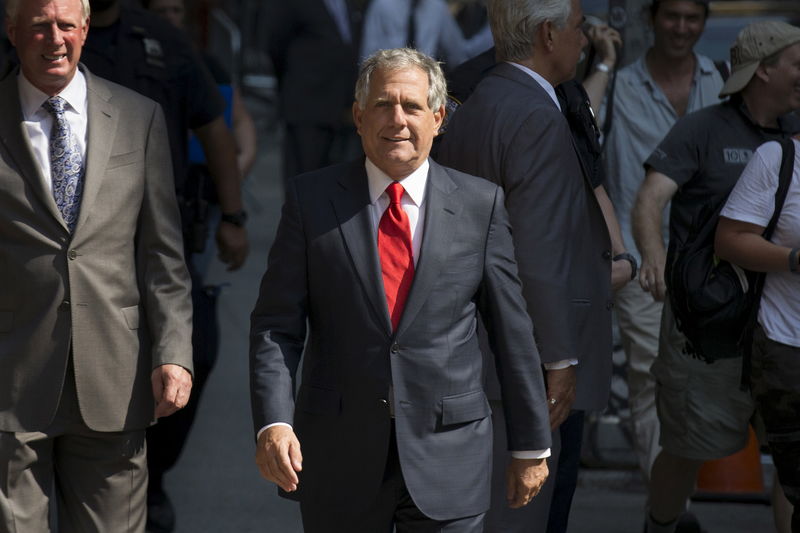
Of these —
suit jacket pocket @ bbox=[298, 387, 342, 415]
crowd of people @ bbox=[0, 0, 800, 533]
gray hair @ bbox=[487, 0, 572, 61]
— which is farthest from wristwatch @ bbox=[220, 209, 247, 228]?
suit jacket pocket @ bbox=[298, 387, 342, 415]

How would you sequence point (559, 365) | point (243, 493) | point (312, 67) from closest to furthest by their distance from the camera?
point (559, 365)
point (243, 493)
point (312, 67)

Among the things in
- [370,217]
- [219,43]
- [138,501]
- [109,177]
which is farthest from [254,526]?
[219,43]

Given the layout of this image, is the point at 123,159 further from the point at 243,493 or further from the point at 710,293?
the point at 243,493

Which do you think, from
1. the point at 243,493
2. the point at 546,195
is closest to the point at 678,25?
the point at 546,195

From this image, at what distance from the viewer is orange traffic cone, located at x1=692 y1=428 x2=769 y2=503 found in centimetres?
650

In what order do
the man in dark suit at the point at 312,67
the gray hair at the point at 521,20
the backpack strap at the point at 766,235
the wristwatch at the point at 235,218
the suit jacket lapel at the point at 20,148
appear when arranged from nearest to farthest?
1. the suit jacket lapel at the point at 20,148
2. the gray hair at the point at 521,20
3. the backpack strap at the point at 766,235
4. the wristwatch at the point at 235,218
5. the man in dark suit at the point at 312,67

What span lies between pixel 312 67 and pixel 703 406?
5838 mm

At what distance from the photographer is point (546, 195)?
444 cm

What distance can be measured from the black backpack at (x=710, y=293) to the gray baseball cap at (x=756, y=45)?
0.47 meters

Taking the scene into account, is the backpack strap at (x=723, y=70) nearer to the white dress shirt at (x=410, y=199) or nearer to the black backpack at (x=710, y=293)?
the black backpack at (x=710, y=293)

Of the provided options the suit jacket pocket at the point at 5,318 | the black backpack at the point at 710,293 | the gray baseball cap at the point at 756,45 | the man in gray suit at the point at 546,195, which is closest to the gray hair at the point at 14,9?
the suit jacket pocket at the point at 5,318

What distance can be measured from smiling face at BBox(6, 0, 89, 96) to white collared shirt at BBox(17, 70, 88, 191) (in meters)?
0.03

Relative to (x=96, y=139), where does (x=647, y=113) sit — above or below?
below

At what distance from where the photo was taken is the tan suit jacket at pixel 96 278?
169 inches
